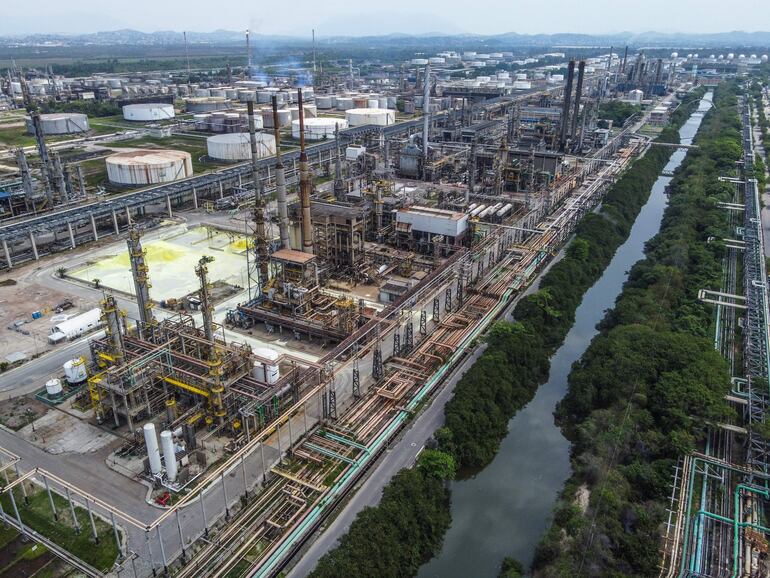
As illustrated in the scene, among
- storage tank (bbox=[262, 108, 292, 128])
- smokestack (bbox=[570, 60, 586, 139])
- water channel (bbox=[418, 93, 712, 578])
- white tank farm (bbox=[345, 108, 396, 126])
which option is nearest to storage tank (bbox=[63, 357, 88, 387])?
water channel (bbox=[418, 93, 712, 578])

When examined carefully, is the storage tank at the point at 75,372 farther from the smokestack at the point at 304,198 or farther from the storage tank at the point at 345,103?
the storage tank at the point at 345,103

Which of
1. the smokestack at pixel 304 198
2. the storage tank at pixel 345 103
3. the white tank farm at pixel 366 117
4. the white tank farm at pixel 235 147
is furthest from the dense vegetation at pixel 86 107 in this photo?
→ the smokestack at pixel 304 198

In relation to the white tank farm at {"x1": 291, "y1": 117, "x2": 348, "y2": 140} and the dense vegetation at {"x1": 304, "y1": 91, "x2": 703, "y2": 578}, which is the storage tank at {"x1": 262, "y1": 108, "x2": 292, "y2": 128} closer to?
the white tank farm at {"x1": 291, "y1": 117, "x2": 348, "y2": 140}

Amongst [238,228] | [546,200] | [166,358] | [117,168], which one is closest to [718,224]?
[546,200]

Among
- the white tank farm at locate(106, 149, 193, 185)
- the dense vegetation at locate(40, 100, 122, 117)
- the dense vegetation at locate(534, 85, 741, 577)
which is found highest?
the dense vegetation at locate(40, 100, 122, 117)

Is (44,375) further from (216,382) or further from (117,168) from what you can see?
(117,168)

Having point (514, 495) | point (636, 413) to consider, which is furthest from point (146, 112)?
point (636, 413)

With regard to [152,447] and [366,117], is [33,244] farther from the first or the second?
[366,117]
